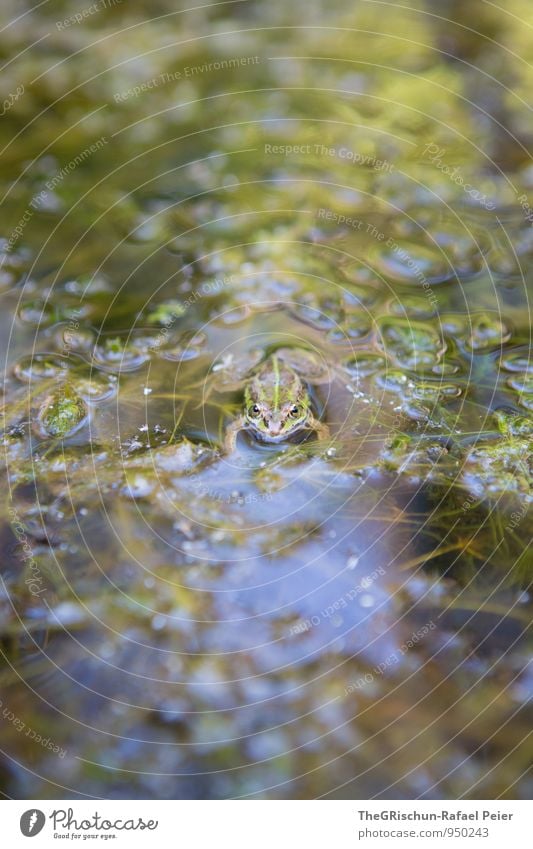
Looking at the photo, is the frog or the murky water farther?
the frog

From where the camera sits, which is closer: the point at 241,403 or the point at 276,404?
the point at 276,404

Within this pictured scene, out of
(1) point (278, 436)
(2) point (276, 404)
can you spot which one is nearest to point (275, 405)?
(2) point (276, 404)

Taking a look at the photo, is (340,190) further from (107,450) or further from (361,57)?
(107,450)

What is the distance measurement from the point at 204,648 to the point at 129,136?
268cm

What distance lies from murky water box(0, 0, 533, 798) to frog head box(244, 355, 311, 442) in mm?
65

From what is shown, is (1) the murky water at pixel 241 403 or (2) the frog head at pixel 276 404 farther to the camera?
(2) the frog head at pixel 276 404

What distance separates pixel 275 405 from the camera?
8.49ft

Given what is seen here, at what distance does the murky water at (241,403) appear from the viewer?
6.85ft

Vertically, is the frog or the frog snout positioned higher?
the frog

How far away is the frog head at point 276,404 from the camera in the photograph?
2.59m

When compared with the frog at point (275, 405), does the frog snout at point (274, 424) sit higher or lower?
lower

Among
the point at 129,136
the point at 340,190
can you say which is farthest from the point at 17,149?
the point at 340,190

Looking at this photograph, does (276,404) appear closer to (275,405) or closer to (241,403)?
(275,405)

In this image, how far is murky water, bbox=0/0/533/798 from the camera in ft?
6.85
